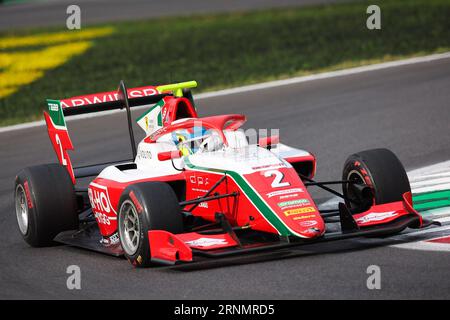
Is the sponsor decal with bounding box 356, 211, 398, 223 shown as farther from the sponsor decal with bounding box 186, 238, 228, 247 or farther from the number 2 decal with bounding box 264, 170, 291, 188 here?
the sponsor decal with bounding box 186, 238, 228, 247

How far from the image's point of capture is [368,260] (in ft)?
27.6

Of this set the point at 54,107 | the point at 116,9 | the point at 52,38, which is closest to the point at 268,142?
the point at 54,107

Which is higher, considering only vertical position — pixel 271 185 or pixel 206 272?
pixel 271 185

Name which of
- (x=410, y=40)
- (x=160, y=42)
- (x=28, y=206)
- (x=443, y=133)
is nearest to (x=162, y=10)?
(x=160, y=42)

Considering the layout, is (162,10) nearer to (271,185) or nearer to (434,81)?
(434,81)

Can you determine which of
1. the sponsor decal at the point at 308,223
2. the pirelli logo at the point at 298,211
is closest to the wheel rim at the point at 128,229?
the pirelli logo at the point at 298,211

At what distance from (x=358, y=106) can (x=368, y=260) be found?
26.2 ft

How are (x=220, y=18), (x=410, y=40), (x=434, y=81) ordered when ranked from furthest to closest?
(x=220, y=18) → (x=410, y=40) → (x=434, y=81)

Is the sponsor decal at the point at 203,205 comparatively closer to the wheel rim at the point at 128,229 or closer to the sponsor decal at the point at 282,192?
the wheel rim at the point at 128,229

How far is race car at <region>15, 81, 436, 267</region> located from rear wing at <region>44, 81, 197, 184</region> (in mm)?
34

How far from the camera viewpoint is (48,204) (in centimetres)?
989

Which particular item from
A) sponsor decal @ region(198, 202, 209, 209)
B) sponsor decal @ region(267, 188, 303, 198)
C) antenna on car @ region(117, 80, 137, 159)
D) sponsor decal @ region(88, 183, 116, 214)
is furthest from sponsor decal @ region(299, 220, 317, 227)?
antenna on car @ region(117, 80, 137, 159)

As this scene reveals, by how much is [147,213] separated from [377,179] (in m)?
2.15

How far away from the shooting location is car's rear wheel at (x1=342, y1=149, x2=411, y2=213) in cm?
937
